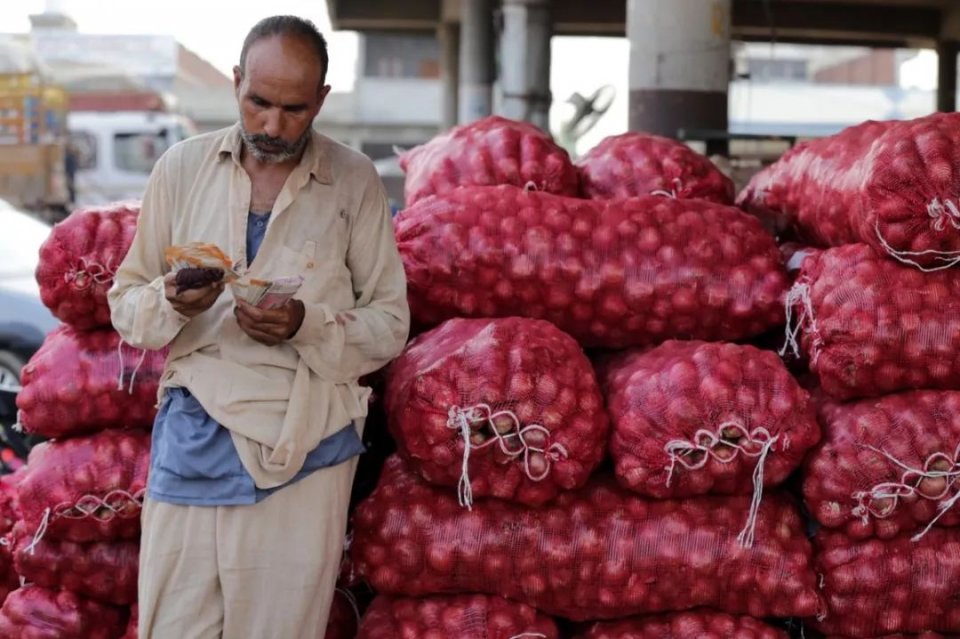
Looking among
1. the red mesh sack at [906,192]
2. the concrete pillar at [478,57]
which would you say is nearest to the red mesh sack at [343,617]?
the red mesh sack at [906,192]

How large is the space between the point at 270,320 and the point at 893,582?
5.38ft

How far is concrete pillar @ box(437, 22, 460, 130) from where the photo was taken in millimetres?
24297

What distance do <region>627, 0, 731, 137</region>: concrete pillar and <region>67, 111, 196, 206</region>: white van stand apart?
16.8m

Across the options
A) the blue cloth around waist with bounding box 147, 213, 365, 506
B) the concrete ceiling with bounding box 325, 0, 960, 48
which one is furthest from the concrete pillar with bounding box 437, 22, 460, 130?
the blue cloth around waist with bounding box 147, 213, 365, 506

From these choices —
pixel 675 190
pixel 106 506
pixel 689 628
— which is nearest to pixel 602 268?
pixel 675 190

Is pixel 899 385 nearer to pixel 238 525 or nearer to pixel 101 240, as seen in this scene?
pixel 238 525

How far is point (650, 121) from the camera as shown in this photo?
713cm

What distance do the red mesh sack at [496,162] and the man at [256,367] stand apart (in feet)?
2.61

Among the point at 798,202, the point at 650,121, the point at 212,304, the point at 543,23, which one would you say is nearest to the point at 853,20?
the point at 543,23

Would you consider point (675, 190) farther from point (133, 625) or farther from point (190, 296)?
point (133, 625)

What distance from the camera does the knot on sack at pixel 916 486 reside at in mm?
2965

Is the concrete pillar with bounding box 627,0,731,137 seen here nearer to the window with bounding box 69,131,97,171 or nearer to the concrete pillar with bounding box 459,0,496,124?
the concrete pillar with bounding box 459,0,496,124

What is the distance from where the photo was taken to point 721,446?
2975 millimetres

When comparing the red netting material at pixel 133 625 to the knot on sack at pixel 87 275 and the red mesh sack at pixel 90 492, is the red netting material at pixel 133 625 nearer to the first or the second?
the red mesh sack at pixel 90 492
